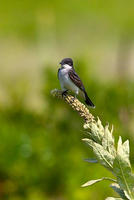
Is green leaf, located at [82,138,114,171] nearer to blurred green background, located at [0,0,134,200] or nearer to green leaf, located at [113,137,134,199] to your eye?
green leaf, located at [113,137,134,199]

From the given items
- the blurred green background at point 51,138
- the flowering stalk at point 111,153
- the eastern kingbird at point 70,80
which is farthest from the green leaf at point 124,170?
the blurred green background at point 51,138

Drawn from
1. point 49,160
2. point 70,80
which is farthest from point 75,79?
point 49,160

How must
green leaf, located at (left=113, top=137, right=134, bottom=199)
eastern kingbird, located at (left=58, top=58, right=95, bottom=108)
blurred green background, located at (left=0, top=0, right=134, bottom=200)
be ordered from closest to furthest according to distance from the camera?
green leaf, located at (left=113, top=137, right=134, bottom=199)
eastern kingbird, located at (left=58, top=58, right=95, bottom=108)
blurred green background, located at (left=0, top=0, right=134, bottom=200)


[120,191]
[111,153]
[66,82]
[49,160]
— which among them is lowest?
[49,160]

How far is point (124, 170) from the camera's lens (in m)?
1.31

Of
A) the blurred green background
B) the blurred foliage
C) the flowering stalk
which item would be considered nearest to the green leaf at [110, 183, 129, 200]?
the flowering stalk

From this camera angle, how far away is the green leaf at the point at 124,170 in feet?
4.23

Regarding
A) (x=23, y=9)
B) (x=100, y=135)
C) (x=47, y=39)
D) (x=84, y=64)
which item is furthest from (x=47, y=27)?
(x=100, y=135)

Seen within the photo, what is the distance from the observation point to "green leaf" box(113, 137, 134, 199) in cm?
129

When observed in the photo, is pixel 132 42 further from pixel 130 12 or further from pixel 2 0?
pixel 2 0

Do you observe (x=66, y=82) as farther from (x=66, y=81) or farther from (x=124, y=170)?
(x=124, y=170)

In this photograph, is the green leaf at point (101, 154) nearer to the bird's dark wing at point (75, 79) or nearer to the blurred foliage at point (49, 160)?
the bird's dark wing at point (75, 79)

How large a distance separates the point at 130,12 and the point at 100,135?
711 inches

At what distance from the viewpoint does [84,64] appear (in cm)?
815
